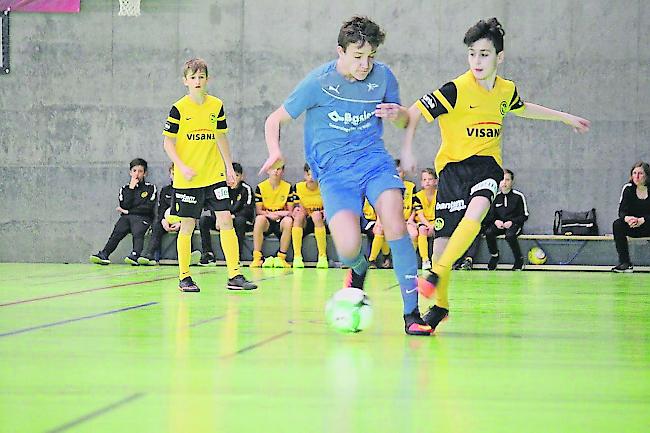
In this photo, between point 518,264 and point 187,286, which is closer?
point 187,286

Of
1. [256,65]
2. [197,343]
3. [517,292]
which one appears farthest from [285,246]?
[197,343]

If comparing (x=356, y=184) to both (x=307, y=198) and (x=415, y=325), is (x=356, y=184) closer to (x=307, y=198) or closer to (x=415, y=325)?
(x=415, y=325)

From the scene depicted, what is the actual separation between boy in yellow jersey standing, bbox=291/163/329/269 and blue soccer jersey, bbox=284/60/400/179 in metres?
8.96

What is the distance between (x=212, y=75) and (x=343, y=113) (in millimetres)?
11096

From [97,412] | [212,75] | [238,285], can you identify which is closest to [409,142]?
[97,412]

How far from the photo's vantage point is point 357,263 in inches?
222

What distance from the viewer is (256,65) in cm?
1622

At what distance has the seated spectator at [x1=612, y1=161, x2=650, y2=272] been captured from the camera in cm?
1388

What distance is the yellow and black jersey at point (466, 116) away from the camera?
5723 millimetres

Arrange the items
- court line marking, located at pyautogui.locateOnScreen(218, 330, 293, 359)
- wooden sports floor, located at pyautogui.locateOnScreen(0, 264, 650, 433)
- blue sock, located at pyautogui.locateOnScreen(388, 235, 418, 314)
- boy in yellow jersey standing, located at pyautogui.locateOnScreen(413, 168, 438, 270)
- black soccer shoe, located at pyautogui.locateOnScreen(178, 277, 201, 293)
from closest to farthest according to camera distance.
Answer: wooden sports floor, located at pyautogui.locateOnScreen(0, 264, 650, 433), court line marking, located at pyautogui.locateOnScreen(218, 330, 293, 359), blue sock, located at pyautogui.locateOnScreen(388, 235, 418, 314), black soccer shoe, located at pyautogui.locateOnScreen(178, 277, 201, 293), boy in yellow jersey standing, located at pyautogui.locateOnScreen(413, 168, 438, 270)

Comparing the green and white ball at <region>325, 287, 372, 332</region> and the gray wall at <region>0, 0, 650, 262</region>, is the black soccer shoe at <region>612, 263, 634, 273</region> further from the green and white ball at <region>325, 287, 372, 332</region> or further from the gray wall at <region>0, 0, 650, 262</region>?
the green and white ball at <region>325, 287, 372, 332</region>

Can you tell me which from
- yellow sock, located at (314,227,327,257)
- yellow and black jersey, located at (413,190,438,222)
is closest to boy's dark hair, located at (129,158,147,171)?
yellow sock, located at (314,227,327,257)

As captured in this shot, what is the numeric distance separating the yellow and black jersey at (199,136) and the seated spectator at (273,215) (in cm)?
552

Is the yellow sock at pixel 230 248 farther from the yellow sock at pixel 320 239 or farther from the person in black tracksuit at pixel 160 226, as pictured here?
the person in black tracksuit at pixel 160 226
